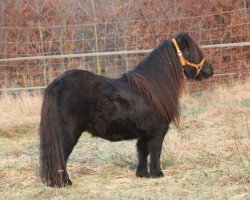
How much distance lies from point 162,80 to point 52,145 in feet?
5.10

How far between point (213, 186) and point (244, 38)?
30.7 feet

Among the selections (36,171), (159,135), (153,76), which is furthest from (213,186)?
(36,171)

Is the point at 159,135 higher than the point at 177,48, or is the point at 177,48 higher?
the point at 177,48

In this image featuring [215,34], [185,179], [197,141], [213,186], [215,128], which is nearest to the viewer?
[213,186]

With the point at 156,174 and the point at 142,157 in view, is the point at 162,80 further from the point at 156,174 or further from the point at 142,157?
the point at 156,174

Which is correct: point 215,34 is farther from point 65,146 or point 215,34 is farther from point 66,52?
point 65,146

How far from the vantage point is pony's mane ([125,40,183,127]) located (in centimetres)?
625

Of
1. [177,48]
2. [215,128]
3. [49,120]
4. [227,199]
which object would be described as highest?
[177,48]

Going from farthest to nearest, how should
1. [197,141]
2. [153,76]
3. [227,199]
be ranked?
[197,141] < [153,76] < [227,199]

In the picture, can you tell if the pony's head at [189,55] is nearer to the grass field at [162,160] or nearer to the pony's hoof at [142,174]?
the grass field at [162,160]

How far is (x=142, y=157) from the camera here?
644 cm

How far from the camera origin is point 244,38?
14.3 m

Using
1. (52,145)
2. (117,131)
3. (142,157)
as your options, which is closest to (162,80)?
(117,131)

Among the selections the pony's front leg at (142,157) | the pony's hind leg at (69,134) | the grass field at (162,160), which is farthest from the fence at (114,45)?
the pony's hind leg at (69,134)
